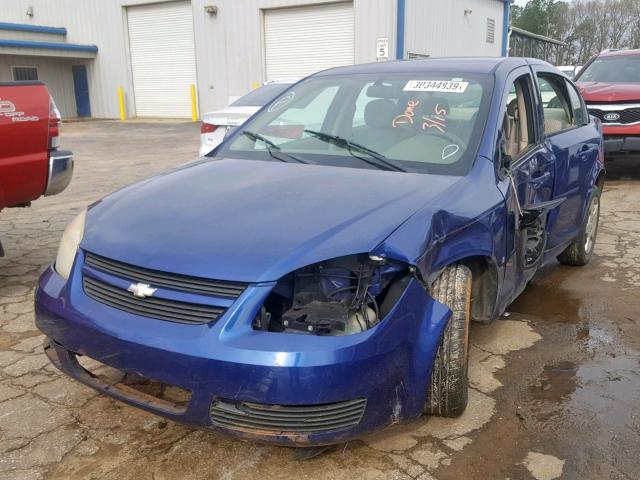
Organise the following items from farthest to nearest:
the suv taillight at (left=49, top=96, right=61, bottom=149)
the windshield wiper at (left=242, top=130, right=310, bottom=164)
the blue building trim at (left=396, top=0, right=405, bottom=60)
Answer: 1. the blue building trim at (left=396, top=0, right=405, bottom=60)
2. the suv taillight at (left=49, top=96, right=61, bottom=149)
3. the windshield wiper at (left=242, top=130, right=310, bottom=164)

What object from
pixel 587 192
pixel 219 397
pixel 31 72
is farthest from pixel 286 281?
pixel 31 72

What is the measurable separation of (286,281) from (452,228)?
0.77 meters

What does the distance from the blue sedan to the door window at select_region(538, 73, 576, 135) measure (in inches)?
25.1

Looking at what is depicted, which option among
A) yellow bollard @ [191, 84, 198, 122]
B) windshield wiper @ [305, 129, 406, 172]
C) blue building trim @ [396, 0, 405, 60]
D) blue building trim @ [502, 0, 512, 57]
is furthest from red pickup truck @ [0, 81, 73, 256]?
blue building trim @ [502, 0, 512, 57]

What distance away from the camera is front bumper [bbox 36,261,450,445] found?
6.57 feet

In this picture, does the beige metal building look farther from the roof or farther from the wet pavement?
the wet pavement

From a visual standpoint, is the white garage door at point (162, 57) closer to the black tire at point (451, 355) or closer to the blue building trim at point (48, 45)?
the blue building trim at point (48, 45)

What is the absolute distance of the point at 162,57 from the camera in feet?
Result: 78.9

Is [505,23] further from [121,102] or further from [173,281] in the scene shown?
[173,281]

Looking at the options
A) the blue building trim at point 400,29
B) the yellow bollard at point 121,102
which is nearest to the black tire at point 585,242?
the blue building trim at point 400,29

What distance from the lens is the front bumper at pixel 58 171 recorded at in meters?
4.29

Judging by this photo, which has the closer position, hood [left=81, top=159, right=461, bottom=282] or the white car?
hood [left=81, top=159, right=461, bottom=282]

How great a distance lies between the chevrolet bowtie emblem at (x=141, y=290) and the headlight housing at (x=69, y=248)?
1.52 ft

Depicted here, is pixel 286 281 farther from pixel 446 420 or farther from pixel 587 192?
pixel 587 192
